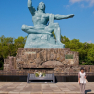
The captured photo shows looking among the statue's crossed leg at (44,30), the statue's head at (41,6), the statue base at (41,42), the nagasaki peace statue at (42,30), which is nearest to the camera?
the statue base at (41,42)

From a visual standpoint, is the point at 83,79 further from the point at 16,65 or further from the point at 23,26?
A: the point at 23,26

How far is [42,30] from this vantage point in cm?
1113

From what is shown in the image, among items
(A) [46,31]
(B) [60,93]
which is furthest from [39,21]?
(B) [60,93]

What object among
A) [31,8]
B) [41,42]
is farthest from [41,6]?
[41,42]

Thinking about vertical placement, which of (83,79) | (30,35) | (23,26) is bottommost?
(83,79)

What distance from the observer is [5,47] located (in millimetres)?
23609

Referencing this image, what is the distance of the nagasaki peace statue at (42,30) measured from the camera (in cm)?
1067

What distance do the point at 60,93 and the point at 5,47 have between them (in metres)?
19.8

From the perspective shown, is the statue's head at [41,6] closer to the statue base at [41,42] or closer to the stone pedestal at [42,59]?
the statue base at [41,42]

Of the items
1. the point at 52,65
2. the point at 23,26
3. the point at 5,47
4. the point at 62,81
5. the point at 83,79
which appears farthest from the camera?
the point at 5,47

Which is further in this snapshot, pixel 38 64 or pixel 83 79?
pixel 38 64

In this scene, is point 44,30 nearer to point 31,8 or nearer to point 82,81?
point 31,8

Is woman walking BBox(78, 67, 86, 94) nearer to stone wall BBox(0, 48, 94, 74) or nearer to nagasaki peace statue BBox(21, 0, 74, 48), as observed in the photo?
stone wall BBox(0, 48, 94, 74)

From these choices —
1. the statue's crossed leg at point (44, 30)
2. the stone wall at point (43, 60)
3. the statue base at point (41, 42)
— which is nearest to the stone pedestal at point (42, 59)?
the stone wall at point (43, 60)
